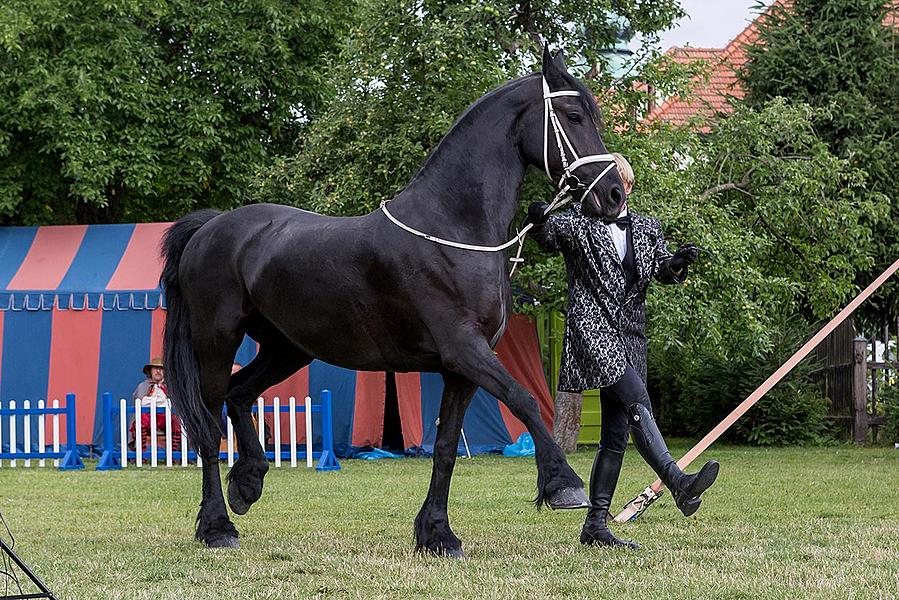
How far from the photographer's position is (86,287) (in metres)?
16.5

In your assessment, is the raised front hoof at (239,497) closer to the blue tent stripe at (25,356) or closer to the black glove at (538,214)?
the black glove at (538,214)

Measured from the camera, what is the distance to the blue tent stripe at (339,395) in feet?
54.5

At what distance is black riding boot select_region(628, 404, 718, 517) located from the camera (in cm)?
588

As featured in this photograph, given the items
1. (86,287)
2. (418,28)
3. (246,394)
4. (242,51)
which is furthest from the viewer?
(242,51)

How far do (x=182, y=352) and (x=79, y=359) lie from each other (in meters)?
10.0

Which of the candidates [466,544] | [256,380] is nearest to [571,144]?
[466,544]

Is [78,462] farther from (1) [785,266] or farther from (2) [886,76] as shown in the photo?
(2) [886,76]

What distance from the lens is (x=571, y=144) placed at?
19.7 feet

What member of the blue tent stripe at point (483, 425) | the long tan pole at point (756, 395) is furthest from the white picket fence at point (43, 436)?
the long tan pole at point (756, 395)

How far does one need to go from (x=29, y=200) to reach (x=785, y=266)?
1182 cm

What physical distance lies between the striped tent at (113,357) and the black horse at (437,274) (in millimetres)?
9583

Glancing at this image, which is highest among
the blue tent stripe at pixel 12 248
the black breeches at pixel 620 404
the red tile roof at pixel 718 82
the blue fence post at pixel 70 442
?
the red tile roof at pixel 718 82

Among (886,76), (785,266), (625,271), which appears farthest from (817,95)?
(625,271)

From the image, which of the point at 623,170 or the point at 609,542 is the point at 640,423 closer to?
the point at 609,542
